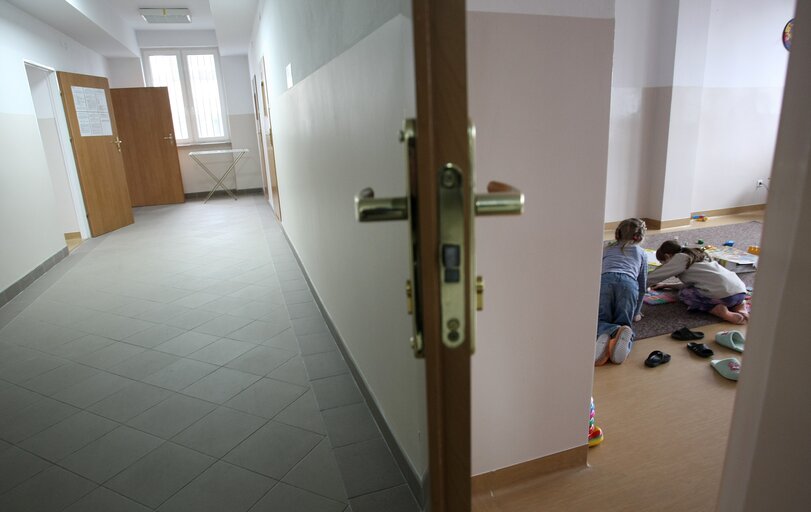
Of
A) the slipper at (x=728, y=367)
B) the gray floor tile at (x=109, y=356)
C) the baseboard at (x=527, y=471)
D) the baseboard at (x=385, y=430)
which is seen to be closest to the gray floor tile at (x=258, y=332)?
the baseboard at (x=385, y=430)

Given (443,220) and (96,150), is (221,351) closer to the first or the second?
(443,220)

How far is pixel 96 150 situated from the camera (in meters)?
6.10

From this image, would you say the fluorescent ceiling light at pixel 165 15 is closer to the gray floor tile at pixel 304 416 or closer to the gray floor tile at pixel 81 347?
the gray floor tile at pixel 81 347

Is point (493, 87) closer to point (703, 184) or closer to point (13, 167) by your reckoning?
point (13, 167)

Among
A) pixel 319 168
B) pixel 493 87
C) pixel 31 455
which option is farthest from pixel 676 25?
Answer: pixel 31 455

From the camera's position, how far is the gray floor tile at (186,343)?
9.19ft

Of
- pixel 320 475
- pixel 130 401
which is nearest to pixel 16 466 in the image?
pixel 130 401

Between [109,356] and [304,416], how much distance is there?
142 cm

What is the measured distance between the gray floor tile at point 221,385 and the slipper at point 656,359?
1940mm

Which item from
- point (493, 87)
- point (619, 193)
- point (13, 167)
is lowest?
point (619, 193)

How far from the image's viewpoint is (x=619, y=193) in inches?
206

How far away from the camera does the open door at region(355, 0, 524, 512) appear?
416 mm

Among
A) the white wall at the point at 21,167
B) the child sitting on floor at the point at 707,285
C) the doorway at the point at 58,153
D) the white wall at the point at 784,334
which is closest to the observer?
the white wall at the point at 784,334

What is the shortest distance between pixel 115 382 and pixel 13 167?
2922mm
